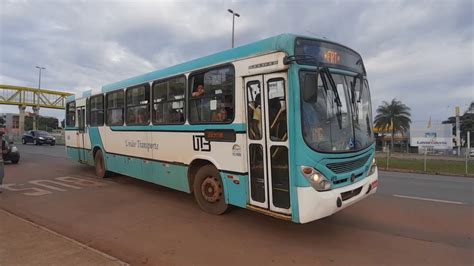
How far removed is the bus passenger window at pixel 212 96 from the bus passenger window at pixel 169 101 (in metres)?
0.39

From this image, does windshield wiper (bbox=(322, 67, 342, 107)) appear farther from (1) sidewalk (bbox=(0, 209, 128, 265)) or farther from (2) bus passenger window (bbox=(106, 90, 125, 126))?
(2) bus passenger window (bbox=(106, 90, 125, 126))

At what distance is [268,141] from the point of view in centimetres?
540

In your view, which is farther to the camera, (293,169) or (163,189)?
(163,189)

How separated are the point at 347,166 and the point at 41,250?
14.8ft

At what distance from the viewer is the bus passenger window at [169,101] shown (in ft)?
24.1

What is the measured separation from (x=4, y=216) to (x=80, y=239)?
6.54ft

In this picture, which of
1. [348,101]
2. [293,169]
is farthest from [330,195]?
[348,101]

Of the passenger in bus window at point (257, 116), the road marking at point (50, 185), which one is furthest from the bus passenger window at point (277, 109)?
the road marking at point (50, 185)

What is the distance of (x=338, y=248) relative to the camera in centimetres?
501

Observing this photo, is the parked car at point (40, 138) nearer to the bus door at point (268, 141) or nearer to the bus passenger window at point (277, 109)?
the bus door at point (268, 141)

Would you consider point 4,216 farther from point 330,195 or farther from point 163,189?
point 330,195

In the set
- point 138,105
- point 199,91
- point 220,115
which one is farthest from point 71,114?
point 220,115

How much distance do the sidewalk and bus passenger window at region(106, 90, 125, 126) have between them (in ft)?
15.7

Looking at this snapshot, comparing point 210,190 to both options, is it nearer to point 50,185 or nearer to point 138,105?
point 138,105
